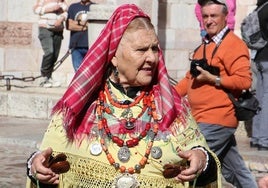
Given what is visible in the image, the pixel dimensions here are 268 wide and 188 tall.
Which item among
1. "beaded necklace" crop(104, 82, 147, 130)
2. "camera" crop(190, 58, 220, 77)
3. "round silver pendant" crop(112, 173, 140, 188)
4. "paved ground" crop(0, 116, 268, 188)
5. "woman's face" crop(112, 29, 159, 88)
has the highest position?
"woman's face" crop(112, 29, 159, 88)

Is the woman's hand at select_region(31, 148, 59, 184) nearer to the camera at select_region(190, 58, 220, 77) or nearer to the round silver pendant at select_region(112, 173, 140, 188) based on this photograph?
the round silver pendant at select_region(112, 173, 140, 188)

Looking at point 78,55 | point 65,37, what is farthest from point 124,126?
point 65,37

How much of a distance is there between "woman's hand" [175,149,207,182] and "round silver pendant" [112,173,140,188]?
200 mm

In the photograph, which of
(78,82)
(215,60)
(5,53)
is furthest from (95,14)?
(78,82)

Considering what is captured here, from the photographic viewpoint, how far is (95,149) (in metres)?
4.86

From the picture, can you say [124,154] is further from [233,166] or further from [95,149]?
[233,166]

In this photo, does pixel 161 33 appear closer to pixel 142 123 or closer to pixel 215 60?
pixel 215 60

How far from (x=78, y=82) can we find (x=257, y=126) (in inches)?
268

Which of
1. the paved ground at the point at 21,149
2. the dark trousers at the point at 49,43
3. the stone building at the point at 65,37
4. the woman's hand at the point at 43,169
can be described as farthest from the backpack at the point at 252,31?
the woman's hand at the point at 43,169

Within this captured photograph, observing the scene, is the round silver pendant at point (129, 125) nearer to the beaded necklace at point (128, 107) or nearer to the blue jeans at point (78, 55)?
the beaded necklace at point (128, 107)

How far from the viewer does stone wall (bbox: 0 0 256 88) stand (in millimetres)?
16656

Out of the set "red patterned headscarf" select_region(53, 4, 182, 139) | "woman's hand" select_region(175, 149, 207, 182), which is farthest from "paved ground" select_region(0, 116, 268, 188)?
"woman's hand" select_region(175, 149, 207, 182)

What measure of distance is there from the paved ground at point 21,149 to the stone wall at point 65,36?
2.91 m

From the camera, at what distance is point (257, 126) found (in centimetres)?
1148
